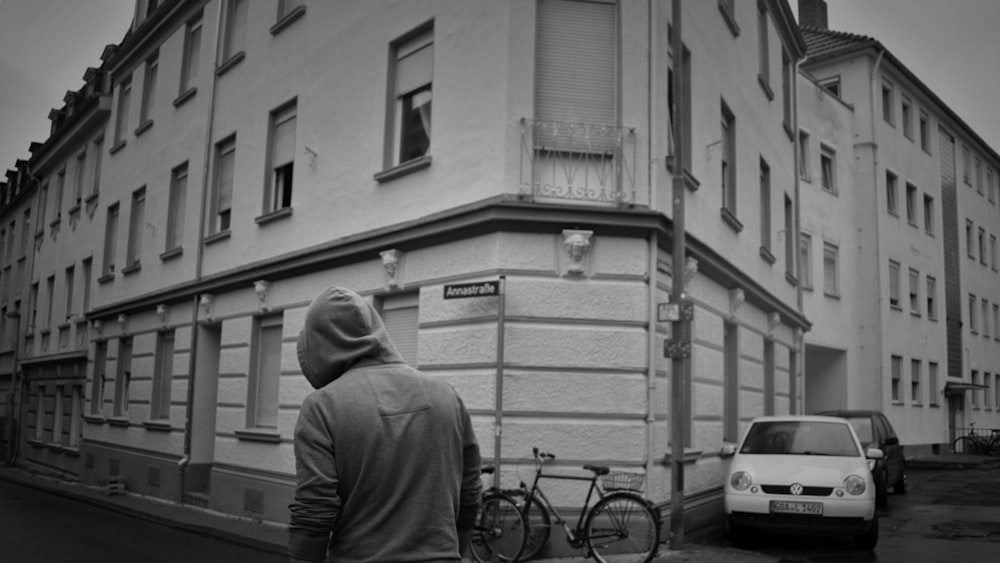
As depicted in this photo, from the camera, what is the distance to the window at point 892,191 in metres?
31.1

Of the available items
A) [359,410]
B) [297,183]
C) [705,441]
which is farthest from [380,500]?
[297,183]

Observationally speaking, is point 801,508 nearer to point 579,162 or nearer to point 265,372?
point 579,162

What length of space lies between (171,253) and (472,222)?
9.97 m

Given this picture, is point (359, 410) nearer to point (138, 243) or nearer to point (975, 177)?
point (138, 243)

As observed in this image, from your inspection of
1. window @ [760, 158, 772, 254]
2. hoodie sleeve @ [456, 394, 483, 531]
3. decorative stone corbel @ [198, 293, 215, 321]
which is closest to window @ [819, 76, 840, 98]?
window @ [760, 158, 772, 254]

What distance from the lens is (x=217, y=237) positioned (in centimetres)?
1694

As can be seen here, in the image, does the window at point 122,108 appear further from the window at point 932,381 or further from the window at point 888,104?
the window at point 932,381

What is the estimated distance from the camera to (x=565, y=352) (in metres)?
10.7

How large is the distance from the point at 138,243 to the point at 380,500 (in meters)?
20.2

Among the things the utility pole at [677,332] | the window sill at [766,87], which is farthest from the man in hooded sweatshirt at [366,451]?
the window sill at [766,87]

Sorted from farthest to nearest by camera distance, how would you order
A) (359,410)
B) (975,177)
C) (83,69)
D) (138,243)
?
(975,177) < (83,69) < (138,243) < (359,410)

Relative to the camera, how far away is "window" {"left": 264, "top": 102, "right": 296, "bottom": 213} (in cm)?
1533

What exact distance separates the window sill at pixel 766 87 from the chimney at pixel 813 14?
20.8 meters

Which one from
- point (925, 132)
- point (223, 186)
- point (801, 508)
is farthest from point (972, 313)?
point (223, 186)
